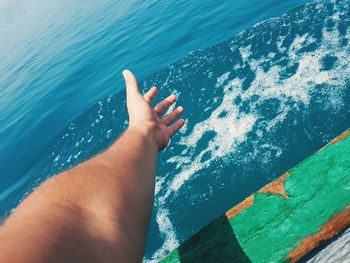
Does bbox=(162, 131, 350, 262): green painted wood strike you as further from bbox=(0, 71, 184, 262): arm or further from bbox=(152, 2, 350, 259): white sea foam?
bbox=(152, 2, 350, 259): white sea foam

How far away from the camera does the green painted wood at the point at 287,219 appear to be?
1.25 metres

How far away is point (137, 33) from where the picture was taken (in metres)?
14.1

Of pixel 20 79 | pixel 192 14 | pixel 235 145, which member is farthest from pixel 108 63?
pixel 235 145

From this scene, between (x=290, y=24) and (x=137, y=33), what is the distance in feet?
24.6

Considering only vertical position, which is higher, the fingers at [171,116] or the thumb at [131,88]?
the thumb at [131,88]

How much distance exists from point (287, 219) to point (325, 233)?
0.15 metres

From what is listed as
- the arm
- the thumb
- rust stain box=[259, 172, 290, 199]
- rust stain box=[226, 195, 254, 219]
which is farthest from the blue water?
rust stain box=[259, 172, 290, 199]

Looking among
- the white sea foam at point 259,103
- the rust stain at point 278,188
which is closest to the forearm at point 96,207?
the rust stain at point 278,188

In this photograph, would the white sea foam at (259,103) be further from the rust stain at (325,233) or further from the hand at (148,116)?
the rust stain at (325,233)

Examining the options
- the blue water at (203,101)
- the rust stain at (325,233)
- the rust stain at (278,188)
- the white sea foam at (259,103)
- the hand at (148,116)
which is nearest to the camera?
the rust stain at (325,233)

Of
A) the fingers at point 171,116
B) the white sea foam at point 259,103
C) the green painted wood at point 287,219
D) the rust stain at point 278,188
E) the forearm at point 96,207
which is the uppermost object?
the forearm at point 96,207

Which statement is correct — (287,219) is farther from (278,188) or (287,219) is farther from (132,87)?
(132,87)

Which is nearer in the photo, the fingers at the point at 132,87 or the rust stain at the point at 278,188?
the rust stain at the point at 278,188

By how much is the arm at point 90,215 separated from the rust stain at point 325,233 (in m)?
0.61
